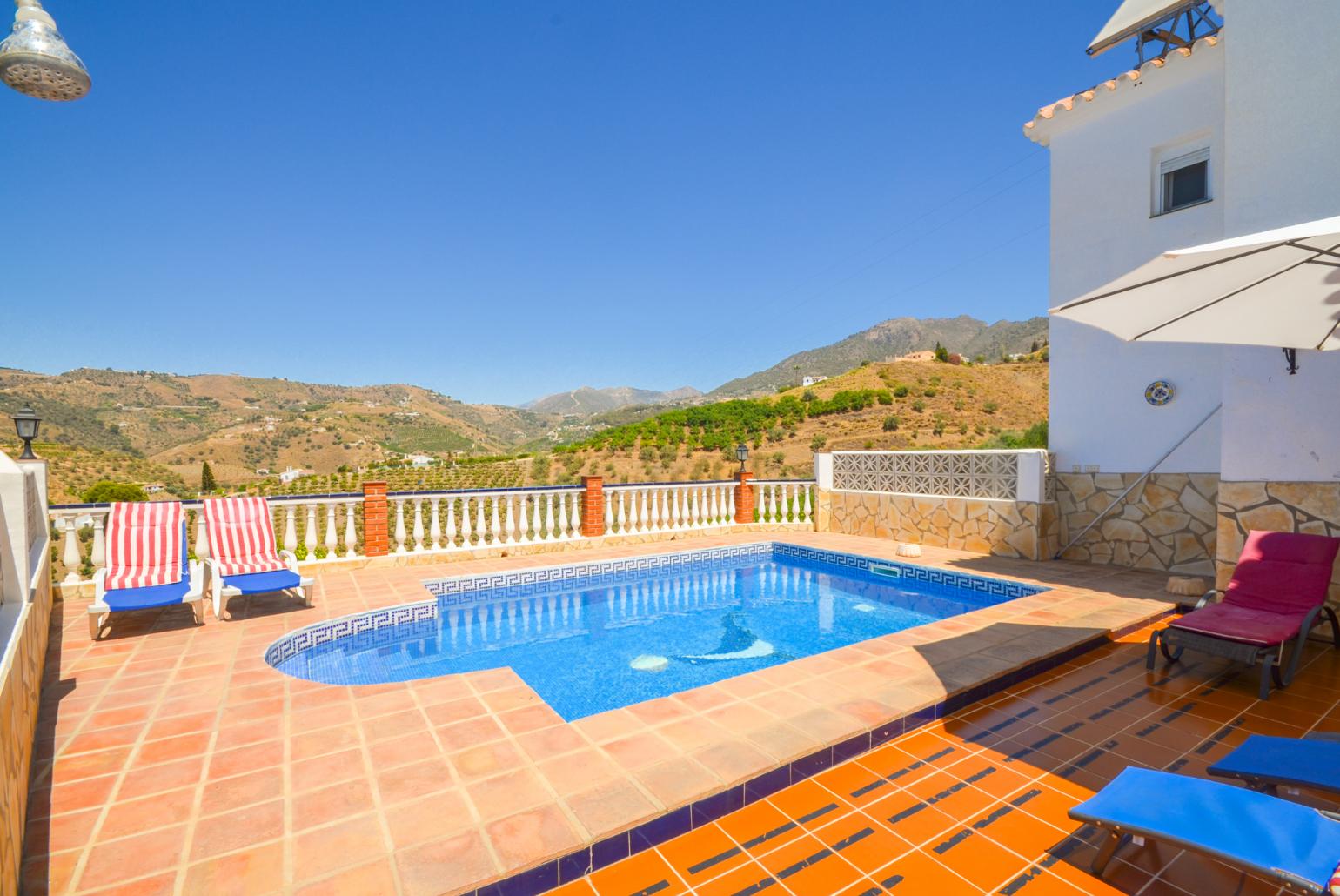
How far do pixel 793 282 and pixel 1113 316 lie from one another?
3946 cm

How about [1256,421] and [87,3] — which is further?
[87,3]

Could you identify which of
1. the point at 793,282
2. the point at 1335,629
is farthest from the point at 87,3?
the point at 793,282

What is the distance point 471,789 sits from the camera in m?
2.82

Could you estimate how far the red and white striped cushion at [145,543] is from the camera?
5691 mm

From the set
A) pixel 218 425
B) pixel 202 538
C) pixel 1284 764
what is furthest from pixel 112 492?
pixel 218 425

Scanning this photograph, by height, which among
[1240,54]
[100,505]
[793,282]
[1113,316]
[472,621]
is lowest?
[472,621]

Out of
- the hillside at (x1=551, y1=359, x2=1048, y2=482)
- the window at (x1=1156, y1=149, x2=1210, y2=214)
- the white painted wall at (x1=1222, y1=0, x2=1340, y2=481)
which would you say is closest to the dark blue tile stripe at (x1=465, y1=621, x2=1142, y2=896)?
the white painted wall at (x1=1222, y1=0, x2=1340, y2=481)

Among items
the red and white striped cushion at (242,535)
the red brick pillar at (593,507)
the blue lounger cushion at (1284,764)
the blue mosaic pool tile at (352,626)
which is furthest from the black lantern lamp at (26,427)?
the blue lounger cushion at (1284,764)

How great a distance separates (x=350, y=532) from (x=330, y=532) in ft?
0.79

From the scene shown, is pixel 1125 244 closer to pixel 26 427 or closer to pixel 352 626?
pixel 352 626

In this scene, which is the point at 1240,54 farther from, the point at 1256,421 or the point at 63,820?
the point at 63,820

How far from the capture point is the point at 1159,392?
26.3 feet

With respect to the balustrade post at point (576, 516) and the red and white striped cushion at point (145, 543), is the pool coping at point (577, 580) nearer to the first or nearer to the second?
the balustrade post at point (576, 516)

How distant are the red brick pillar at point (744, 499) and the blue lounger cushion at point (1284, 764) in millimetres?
9019
